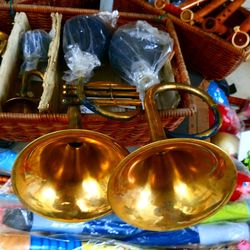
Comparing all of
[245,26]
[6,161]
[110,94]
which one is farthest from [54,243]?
[245,26]

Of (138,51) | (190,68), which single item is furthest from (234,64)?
(138,51)

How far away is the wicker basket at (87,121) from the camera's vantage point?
82 cm

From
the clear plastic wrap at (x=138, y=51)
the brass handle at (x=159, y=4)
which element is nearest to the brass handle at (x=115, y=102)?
the clear plastic wrap at (x=138, y=51)

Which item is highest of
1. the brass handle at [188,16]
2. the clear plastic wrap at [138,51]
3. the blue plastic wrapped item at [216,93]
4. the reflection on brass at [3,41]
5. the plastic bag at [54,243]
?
the brass handle at [188,16]

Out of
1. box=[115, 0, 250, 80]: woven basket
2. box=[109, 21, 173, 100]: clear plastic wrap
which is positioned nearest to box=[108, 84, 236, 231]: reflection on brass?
box=[109, 21, 173, 100]: clear plastic wrap

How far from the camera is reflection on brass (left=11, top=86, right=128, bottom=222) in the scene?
27.7 inches

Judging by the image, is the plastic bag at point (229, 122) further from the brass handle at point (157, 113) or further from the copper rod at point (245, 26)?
the brass handle at point (157, 113)

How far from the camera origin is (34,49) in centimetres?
102

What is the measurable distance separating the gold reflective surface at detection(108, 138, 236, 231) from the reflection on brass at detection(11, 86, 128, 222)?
0.05m

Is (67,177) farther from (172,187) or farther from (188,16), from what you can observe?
(188,16)

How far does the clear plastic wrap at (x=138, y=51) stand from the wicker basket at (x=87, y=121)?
5 cm

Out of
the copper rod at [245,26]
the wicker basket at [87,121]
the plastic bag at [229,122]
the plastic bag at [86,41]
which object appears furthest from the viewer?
the plastic bag at [229,122]

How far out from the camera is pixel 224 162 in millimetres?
698

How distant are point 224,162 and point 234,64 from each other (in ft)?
1.93
